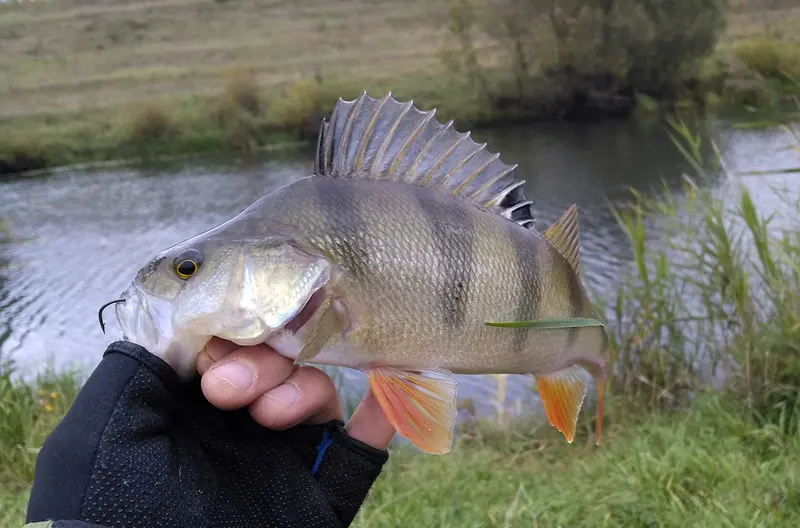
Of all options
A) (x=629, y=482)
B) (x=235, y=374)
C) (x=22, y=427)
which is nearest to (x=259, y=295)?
(x=235, y=374)

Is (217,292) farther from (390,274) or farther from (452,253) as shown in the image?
(452,253)

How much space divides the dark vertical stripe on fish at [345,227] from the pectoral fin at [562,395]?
27.7 inches

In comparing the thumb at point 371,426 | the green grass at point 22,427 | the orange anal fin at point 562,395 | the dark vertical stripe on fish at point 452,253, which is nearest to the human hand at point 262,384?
the thumb at point 371,426

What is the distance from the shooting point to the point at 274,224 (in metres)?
1.52

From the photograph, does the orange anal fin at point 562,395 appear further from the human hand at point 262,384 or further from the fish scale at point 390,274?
the human hand at point 262,384

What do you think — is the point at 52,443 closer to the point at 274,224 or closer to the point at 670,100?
the point at 274,224

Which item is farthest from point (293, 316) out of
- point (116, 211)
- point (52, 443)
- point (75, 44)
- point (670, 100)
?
point (75, 44)

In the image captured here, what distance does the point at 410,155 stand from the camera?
1700 mm

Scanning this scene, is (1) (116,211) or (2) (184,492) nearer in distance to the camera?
(2) (184,492)

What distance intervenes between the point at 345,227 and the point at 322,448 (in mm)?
728

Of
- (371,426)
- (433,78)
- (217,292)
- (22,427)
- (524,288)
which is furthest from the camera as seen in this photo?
(433,78)

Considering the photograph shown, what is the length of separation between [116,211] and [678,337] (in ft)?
52.7

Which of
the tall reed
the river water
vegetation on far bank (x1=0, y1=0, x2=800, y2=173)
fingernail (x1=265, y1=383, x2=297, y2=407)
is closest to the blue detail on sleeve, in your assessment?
fingernail (x1=265, y1=383, x2=297, y2=407)

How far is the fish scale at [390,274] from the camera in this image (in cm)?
143
